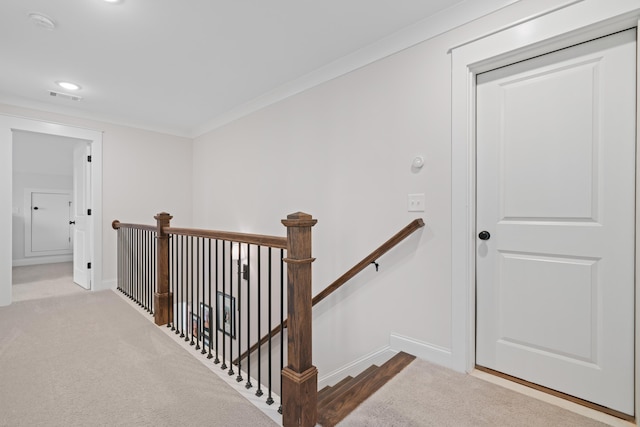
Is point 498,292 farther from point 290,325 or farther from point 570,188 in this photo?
point 290,325

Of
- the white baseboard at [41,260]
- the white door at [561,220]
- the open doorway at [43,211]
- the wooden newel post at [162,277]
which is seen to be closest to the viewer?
the white door at [561,220]

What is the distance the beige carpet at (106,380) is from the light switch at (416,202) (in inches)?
59.2

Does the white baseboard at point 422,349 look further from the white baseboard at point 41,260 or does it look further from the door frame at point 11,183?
the white baseboard at point 41,260

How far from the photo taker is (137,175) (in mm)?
4262

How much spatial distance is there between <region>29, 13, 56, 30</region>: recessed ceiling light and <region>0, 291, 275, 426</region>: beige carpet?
7.48ft

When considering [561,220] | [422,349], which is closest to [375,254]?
[422,349]

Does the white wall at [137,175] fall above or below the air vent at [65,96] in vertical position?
below

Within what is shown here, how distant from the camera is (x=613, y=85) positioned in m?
1.50

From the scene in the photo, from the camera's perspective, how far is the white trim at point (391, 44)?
1.84 meters

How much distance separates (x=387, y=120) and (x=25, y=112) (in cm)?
407

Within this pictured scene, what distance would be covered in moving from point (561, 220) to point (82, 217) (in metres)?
5.16

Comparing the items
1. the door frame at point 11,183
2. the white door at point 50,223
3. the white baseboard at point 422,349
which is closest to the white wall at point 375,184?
the white baseboard at point 422,349

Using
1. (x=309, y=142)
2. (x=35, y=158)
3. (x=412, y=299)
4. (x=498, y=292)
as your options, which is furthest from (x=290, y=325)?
(x=35, y=158)

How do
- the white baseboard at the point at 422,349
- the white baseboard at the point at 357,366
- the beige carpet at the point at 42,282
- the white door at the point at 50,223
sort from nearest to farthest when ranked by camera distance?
the white baseboard at the point at 422,349, the white baseboard at the point at 357,366, the beige carpet at the point at 42,282, the white door at the point at 50,223
